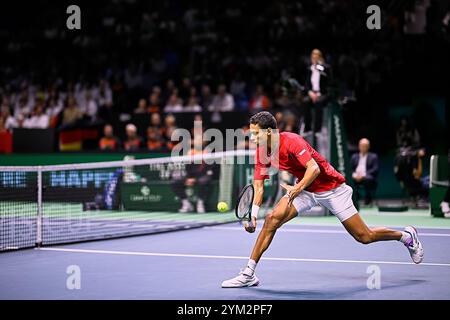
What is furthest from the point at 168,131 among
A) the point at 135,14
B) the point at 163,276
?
the point at 163,276

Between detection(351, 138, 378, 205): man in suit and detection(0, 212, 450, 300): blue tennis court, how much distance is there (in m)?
4.20

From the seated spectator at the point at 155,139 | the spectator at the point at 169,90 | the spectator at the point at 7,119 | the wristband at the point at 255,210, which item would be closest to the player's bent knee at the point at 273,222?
the wristband at the point at 255,210

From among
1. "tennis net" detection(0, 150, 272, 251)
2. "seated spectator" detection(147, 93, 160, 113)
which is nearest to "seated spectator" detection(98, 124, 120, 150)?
"seated spectator" detection(147, 93, 160, 113)

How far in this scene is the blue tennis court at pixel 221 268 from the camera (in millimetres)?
8188

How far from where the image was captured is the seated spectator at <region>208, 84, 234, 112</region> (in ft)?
68.7

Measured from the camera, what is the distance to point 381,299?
7.73 meters

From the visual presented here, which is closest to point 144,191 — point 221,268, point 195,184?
point 195,184

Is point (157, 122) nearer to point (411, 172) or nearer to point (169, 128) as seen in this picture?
point (169, 128)

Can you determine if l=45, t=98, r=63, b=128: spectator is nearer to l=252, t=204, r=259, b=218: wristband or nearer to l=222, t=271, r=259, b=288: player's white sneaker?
l=252, t=204, r=259, b=218: wristband

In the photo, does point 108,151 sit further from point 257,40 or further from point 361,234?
point 361,234

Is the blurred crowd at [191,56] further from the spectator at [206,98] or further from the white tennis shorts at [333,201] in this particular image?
the white tennis shorts at [333,201]

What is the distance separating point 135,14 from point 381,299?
19.4 m

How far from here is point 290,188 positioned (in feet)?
27.6

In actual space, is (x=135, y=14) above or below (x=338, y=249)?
above
